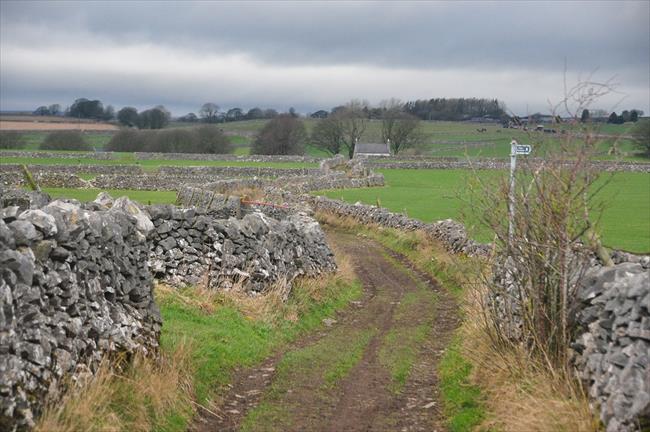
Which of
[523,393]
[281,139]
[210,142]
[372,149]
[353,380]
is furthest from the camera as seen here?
[281,139]

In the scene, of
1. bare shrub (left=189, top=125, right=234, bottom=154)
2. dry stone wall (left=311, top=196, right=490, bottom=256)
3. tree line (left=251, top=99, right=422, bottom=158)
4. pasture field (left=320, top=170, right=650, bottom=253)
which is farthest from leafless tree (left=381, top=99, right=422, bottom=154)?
dry stone wall (left=311, top=196, right=490, bottom=256)

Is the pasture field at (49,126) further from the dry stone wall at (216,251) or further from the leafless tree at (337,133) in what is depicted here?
the dry stone wall at (216,251)

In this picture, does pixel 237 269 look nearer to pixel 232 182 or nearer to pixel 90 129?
pixel 232 182

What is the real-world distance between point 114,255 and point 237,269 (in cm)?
645

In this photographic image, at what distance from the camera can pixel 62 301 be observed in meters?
8.57

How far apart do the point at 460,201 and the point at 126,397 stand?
16084 millimetres

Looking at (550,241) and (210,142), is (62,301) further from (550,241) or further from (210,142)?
(210,142)

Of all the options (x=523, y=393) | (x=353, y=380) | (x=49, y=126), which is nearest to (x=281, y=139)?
(x=49, y=126)

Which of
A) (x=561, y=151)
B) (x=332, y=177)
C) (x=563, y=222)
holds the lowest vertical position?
(x=332, y=177)

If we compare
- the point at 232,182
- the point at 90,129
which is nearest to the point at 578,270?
the point at 232,182

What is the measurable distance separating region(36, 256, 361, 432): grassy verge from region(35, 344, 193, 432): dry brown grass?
0.01 m

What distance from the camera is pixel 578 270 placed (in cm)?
998

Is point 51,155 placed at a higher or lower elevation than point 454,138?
higher

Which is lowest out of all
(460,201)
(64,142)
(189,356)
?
(64,142)
